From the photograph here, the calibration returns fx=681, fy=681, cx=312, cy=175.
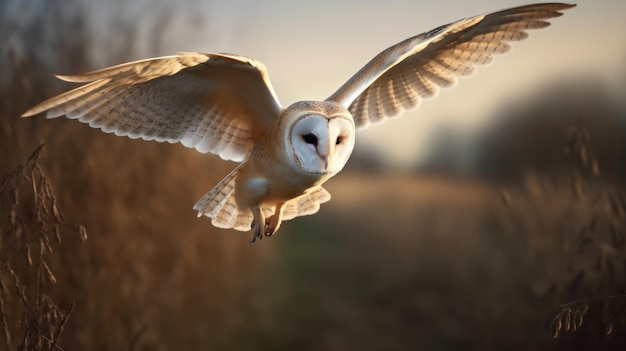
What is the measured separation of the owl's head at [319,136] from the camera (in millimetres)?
1970

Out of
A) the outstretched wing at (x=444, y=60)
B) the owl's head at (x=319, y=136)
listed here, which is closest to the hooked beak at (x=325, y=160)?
the owl's head at (x=319, y=136)

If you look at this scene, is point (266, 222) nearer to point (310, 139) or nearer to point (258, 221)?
point (258, 221)

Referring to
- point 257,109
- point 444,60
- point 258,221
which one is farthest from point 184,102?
point 444,60

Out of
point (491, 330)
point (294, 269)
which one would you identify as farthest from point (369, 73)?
point (294, 269)

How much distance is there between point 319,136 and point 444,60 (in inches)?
42.7

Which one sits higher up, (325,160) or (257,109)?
(257,109)

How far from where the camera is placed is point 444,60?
112 inches

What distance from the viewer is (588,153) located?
113 inches

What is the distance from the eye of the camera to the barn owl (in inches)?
78.2

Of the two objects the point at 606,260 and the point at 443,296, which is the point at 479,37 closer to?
the point at 606,260

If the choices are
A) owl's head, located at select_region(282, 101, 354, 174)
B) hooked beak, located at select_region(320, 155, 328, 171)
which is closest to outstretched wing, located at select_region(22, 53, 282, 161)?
owl's head, located at select_region(282, 101, 354, 174)

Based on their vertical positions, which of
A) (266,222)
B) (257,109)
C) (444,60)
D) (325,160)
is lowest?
(266,222)

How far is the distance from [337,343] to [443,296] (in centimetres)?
146

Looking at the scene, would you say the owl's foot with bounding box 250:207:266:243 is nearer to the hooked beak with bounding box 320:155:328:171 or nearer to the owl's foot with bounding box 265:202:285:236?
the owl's foot with bounding box 265:202:285:236
